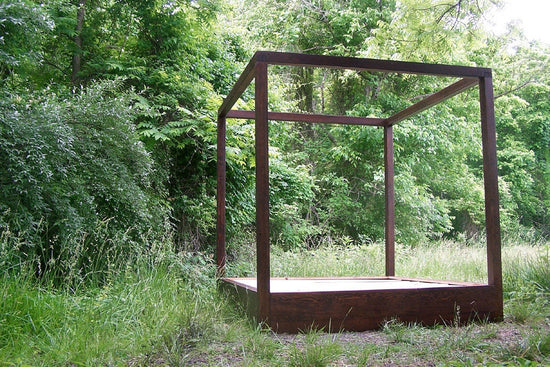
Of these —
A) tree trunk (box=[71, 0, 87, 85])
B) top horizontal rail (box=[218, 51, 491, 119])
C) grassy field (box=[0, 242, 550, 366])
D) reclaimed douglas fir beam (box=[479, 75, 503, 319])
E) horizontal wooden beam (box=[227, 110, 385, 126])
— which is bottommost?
grassy field (box=[0, 242, 550, 366])

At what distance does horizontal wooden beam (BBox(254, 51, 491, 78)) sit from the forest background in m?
1.78

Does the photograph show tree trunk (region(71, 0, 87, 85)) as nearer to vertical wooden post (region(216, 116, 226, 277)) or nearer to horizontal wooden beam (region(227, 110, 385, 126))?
vertical wooden post (region(216, 116, 226, 277))

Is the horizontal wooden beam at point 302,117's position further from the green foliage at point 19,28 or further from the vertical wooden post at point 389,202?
the green foliage at point 19,28

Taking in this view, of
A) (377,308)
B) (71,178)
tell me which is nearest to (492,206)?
(377,308)

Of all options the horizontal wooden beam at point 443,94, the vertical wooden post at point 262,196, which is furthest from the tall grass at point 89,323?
the horizontal wooden beam at point 443,94

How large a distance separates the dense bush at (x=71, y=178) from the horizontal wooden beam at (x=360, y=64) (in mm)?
1844

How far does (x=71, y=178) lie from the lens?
Result: 5.01 meters

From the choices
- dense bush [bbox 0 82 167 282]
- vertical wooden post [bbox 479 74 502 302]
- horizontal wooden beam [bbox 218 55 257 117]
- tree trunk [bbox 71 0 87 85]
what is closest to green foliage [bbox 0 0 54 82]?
dense bush [bbox 0 82 167 282]

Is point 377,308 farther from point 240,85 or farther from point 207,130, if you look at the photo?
point 207,130

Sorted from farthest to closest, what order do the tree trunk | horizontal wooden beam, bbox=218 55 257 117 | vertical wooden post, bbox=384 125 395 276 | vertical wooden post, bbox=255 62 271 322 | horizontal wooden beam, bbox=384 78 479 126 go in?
the tree trunk
vertical wooden post, bbox=384 125 395 276
horizontal wooden beam, bbox=384 78 479 126
horizontal wooden beam, bbox=218 55 257 117
vertical wooden post, bbox=255 62 271 322

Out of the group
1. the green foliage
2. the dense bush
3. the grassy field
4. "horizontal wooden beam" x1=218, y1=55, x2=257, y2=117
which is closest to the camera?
the grassy field

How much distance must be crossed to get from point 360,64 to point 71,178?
9.51ft

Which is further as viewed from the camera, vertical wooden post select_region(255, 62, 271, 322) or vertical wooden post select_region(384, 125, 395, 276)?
vertical wooden post select_region(384, 125, 395, 276)

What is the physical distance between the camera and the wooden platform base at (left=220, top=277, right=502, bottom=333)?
349cm
